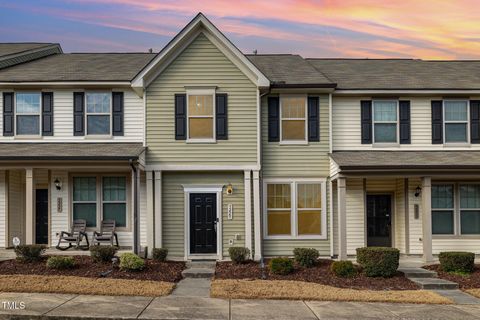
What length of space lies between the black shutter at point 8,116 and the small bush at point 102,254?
18.6 feet

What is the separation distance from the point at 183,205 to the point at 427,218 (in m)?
7.38

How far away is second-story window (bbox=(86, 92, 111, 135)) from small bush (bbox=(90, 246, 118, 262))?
4.63 metres

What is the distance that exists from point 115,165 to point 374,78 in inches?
360

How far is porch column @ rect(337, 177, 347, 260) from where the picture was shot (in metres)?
17.9

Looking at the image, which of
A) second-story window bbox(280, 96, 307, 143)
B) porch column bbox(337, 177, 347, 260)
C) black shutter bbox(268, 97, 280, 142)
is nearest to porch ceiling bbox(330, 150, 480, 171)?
porch column bbox(337, 177, 347, 260)

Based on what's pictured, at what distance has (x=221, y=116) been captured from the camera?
747 inches

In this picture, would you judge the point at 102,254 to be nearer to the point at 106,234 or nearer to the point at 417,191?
the point at 106,234

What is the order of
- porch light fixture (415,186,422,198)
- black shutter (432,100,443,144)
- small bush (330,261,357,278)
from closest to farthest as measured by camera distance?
small bush (330,261,357,278), porch light fixture (415,186,422,198), black shutter (432,100,443,144)

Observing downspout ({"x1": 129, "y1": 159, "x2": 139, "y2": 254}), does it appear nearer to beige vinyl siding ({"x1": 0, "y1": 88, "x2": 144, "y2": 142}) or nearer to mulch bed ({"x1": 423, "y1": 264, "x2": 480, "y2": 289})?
beige vinyl siding ({"x1": 0, "y1": 88, "x2": 144, "y2": 142})

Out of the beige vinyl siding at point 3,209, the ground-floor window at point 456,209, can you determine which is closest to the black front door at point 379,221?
the ground-floor window at point 456,209

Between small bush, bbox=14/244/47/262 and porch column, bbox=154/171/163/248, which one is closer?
small bush, bbox=14/244/47/262

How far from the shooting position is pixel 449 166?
59.0 ft

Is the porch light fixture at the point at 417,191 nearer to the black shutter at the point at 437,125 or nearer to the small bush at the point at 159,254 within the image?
the black shutter at the point at 437,125

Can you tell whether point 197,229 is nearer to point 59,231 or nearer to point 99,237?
point 99,237
